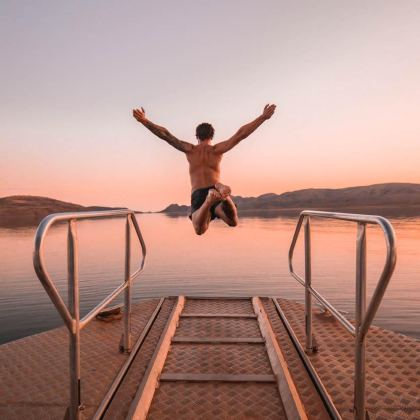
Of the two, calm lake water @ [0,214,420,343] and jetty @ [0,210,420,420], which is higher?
jetty @ [0,210,420,420]

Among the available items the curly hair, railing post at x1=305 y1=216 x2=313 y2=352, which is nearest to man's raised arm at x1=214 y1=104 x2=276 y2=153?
the curly hair

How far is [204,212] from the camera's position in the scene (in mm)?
4812

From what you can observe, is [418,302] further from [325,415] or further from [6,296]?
[6,296]

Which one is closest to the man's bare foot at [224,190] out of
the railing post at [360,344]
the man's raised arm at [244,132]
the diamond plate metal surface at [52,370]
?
the man's raised arm at [244,132]

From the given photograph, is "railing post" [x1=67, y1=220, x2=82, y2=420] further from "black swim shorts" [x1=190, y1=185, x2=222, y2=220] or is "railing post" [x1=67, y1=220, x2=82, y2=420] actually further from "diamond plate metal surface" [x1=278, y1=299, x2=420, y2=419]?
"black swim shorts" [x1=190, y1=185, x2=222, y2=220]

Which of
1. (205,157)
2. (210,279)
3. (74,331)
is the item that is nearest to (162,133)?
(205,157)

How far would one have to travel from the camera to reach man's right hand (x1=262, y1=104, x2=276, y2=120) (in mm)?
5133

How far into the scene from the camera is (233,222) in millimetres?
5422

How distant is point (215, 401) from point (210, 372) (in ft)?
1.68

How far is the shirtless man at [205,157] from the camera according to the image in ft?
16.5

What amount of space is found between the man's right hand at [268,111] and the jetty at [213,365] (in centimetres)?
176

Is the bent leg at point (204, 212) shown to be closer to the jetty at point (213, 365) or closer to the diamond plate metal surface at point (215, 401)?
the jetty at point (213, 365)

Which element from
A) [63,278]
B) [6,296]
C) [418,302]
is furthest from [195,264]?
[418,302]

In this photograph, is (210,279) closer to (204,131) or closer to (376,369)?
(204,131)
